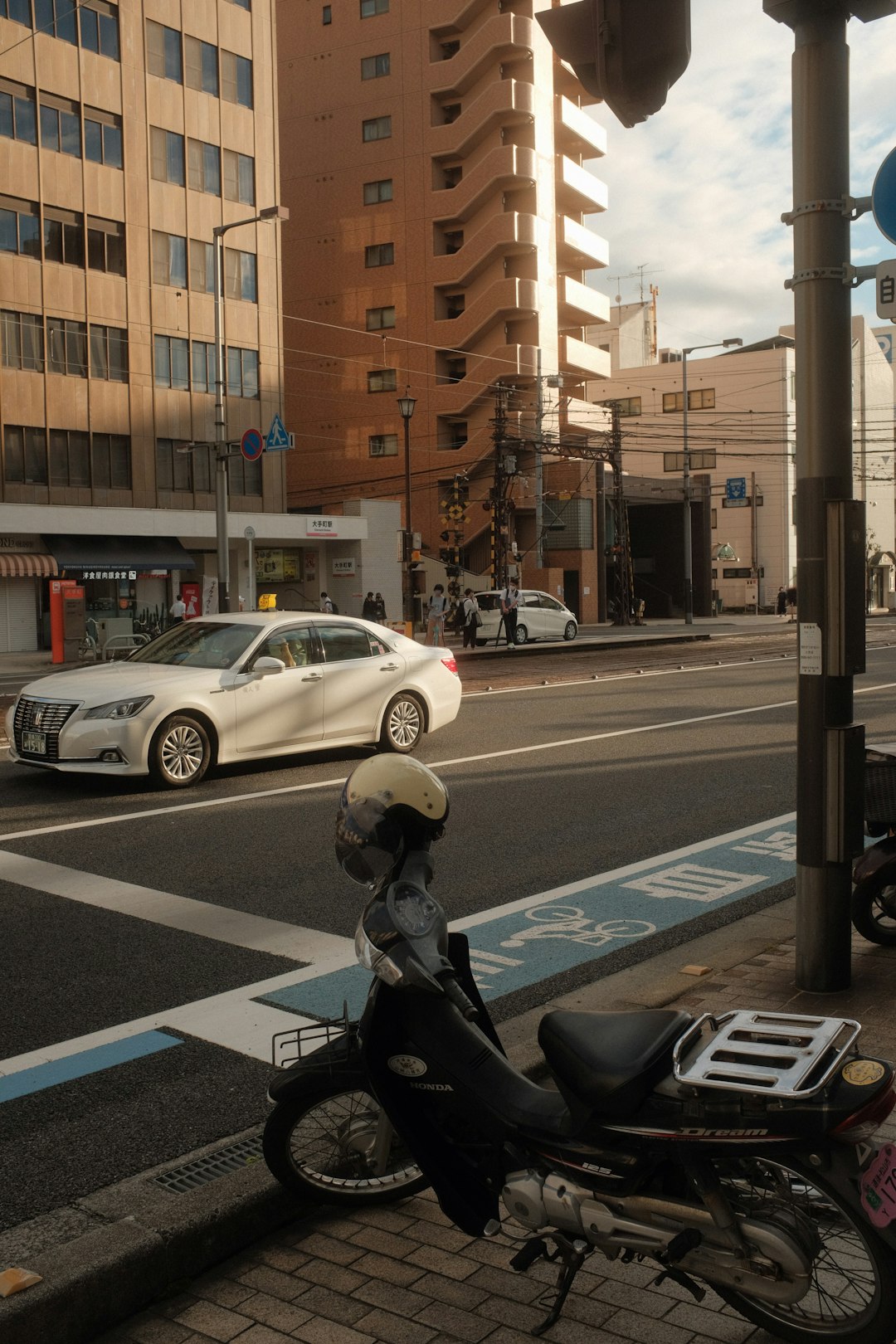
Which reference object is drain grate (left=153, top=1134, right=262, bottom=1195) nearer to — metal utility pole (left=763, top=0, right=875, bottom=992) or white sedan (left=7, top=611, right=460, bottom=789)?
metal utility pole (left=763, top=0, right=875, bottom=992)

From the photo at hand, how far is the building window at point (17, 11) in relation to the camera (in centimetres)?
3875

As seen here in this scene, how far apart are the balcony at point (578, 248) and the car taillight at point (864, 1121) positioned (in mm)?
61252

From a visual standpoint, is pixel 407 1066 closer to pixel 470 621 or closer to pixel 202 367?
pixel 470 621

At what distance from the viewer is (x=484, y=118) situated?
56406 millimetres

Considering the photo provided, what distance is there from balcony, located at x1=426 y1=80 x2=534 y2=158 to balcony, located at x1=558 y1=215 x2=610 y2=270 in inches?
213

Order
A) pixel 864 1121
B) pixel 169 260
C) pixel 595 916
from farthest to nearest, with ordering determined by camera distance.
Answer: pixel 169 260, pixel 595 916, pixel 864 1121

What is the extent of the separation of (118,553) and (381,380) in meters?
23.5

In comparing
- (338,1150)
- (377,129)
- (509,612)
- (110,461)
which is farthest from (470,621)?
(377,129)

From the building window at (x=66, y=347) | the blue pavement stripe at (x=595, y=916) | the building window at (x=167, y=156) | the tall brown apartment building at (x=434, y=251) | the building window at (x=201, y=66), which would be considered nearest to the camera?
the blue pavement stripe at (x=595, y=916)

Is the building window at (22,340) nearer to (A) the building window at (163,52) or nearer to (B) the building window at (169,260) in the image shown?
(B) the building window at (169,260)

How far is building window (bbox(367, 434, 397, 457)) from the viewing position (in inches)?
2352

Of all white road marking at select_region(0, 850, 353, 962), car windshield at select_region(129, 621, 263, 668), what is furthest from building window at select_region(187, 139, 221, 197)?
white road marking at select_region(0, 850, 353, 962)

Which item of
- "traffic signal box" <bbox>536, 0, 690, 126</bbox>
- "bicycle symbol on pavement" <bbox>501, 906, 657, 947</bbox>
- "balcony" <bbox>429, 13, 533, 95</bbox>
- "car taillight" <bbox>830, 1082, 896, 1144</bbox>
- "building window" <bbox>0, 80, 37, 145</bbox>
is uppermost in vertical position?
"balcony" <bbox>429, 13, 533, 95</bbox>

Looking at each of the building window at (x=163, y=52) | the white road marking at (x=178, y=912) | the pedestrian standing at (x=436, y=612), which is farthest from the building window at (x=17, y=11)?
the white road marking at (x=178, y=912)
